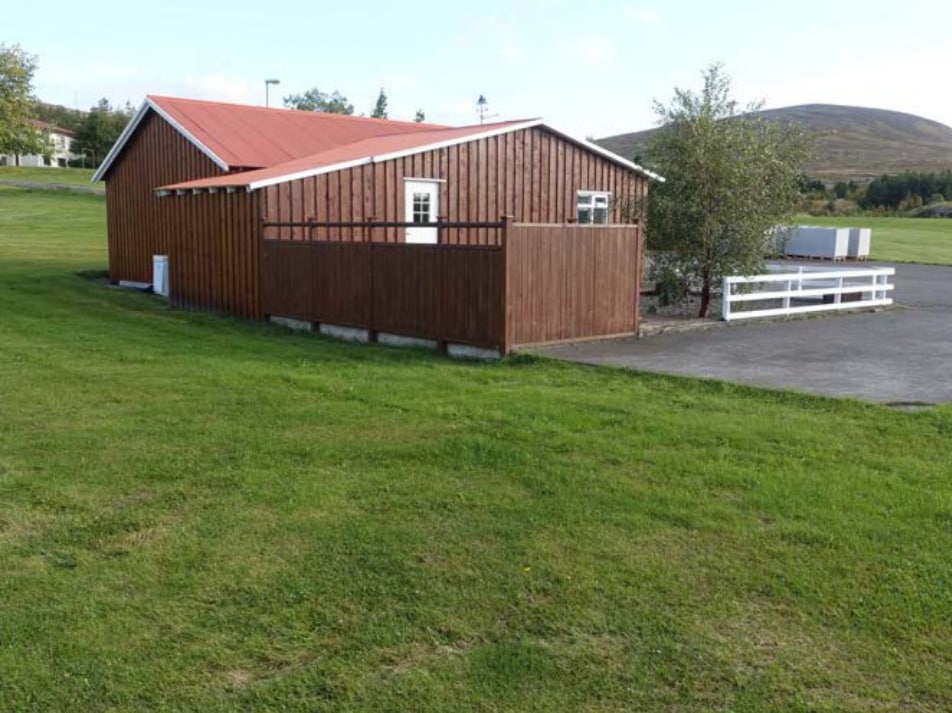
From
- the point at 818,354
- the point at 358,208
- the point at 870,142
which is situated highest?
the point at 870,142

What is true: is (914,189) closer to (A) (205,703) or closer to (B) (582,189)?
(B) (582,189)

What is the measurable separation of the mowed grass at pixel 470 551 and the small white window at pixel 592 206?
458 inches

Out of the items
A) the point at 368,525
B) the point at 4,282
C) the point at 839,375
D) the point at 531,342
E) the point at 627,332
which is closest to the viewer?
the point at 368,525

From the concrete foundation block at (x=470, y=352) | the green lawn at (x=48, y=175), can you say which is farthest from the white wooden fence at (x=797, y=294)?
the green lawn at (x=48, y=175)

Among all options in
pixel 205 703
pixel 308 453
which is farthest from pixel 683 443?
pixel 205 703

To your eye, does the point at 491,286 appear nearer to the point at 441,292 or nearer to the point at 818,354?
the point at 441,292

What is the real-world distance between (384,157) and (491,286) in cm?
609

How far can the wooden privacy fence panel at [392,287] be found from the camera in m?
11.6

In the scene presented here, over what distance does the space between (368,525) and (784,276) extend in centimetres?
1259

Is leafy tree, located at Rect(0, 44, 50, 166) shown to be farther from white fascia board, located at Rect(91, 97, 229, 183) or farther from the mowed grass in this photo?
the mowed grass

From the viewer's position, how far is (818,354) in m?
11.8

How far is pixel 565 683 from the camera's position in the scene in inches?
140

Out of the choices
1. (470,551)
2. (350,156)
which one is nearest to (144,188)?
(350,156)

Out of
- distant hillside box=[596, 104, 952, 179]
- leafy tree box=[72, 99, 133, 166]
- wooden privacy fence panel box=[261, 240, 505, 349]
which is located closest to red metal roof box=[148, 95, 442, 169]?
wooden privacy fence panel box=[261, 240, 505, 349]
